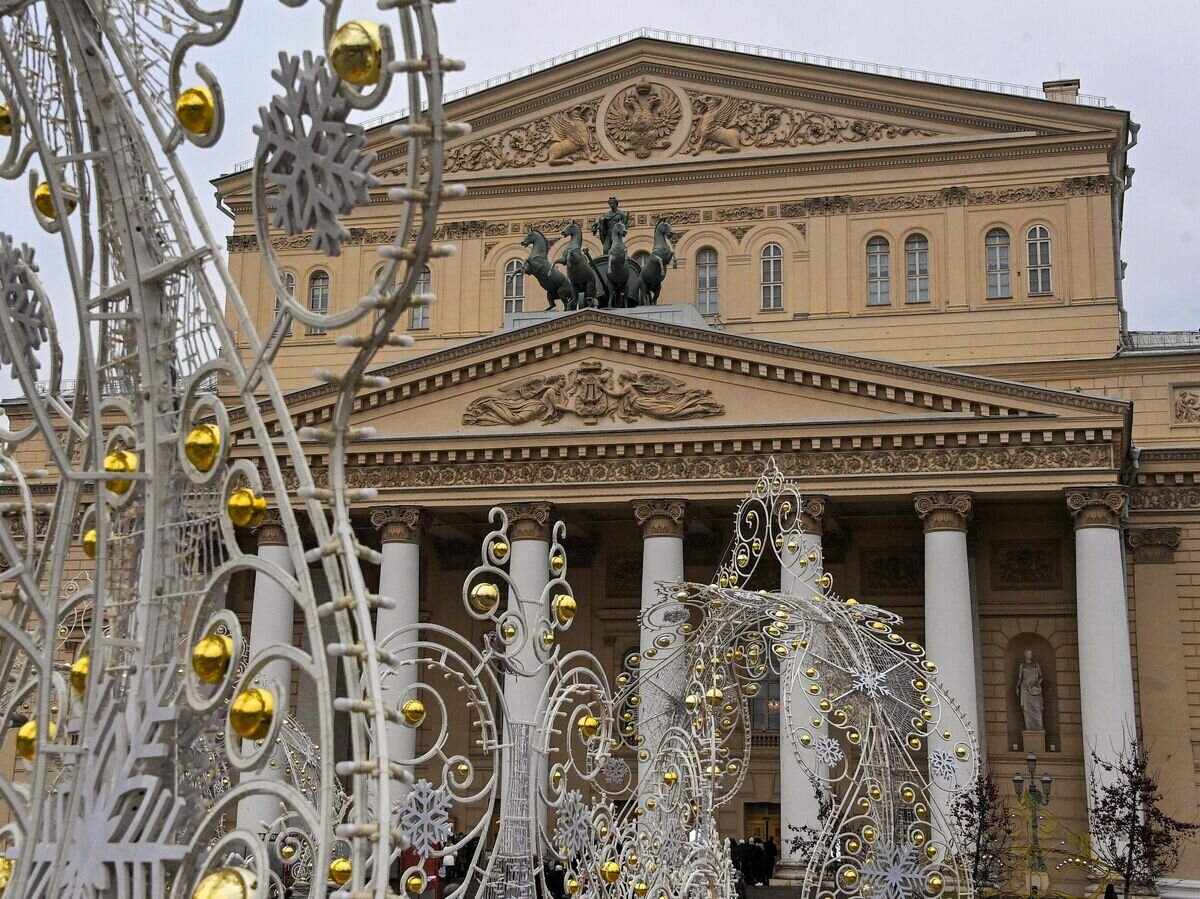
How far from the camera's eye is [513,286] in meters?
40.2

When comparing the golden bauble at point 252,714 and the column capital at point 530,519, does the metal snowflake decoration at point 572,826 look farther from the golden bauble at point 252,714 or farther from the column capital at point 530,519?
the column capital at point 530,519

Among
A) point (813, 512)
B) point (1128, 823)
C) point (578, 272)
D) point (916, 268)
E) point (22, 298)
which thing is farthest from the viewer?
point (916, 268)

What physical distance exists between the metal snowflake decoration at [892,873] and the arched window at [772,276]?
2381 centimetres

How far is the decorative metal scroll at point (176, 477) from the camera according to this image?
6.18 meters

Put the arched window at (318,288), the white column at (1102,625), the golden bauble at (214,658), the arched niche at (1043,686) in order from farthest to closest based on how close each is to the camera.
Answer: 1. the arched window at (318,288)
2. the arched niche at (1043,686)
3. the white column at (1102,625)
4. the golden bauble at (214,658)

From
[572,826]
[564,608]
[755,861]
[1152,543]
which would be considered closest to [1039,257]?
[1152,543]

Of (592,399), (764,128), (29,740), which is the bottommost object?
(29,740)

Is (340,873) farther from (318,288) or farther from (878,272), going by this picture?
(318,288)

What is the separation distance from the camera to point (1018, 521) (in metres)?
34.4

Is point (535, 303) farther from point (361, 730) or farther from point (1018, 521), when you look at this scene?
point (361, 730)

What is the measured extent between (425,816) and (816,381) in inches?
764

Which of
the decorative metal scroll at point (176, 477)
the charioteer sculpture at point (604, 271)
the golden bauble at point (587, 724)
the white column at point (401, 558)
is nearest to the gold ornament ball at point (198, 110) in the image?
the decorative metal scroll at point (176, 477)

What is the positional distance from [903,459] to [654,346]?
535cm

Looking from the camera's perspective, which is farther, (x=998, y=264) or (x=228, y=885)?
(x=998, y=264)
